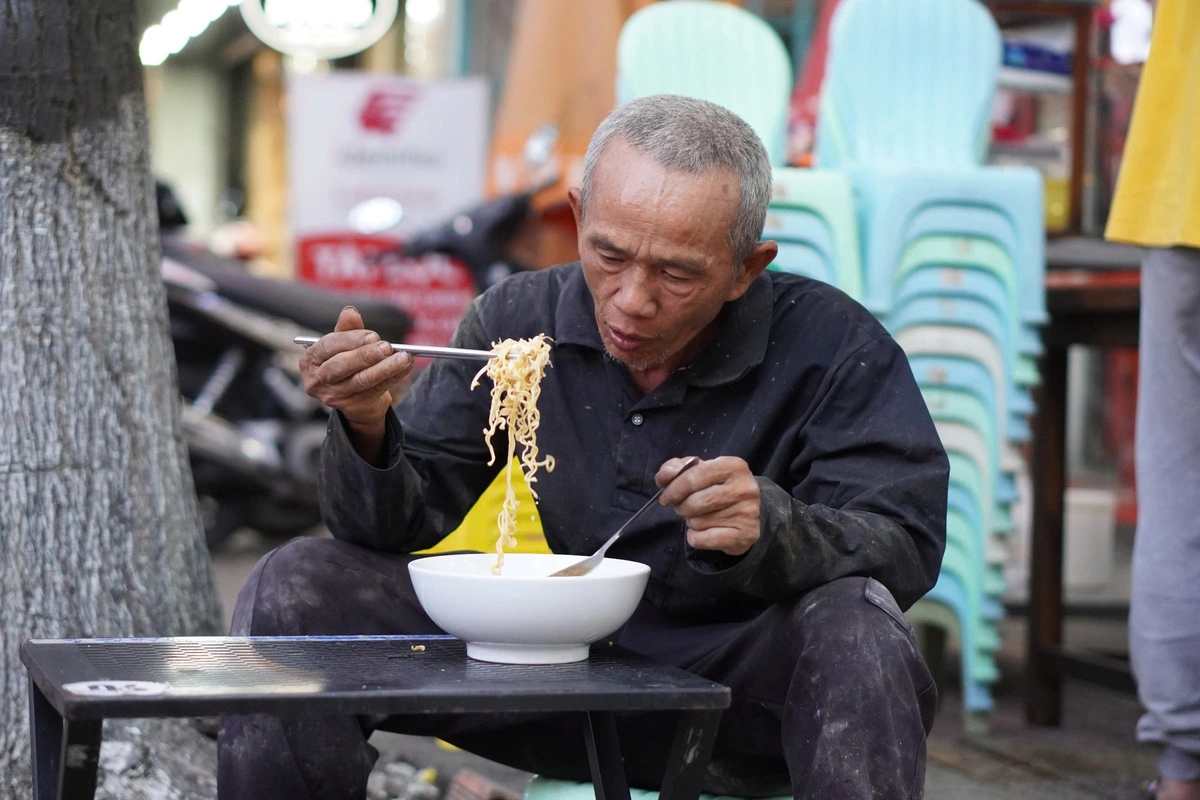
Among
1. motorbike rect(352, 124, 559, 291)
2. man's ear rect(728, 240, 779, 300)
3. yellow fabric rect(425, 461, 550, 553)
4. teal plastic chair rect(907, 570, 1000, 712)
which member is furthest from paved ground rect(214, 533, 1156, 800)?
motorbike rect(352, 124, 559, 291)

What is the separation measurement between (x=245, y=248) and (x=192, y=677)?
10.4m

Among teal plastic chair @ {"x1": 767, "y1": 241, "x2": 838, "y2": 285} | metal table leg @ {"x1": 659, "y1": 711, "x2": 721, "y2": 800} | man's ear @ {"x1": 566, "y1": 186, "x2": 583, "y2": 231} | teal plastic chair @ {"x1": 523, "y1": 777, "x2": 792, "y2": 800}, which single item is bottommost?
teal plastic chair @ {"x1": 523, "y1": 777, "x2": 792, "y2": 800}

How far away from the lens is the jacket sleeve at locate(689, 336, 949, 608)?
1.90 meters

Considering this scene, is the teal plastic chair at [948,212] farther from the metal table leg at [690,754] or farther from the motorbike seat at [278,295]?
the motorbike seat at [278,295]

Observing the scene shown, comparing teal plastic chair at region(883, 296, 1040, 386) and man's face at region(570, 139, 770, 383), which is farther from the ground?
man's face at region(570, 139, 770, 383)

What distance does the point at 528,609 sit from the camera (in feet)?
5.89

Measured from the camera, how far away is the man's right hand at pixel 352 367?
1928 mm

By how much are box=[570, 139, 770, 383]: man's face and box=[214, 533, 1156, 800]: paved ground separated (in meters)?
1.54

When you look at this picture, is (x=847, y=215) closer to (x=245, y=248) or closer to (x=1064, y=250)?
(x=1064, y=250)

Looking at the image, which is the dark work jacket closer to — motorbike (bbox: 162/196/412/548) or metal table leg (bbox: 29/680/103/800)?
metal table leg (bbox: 29/680/103/800)

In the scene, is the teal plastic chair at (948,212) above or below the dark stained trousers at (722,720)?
above

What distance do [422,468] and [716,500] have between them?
0.72m

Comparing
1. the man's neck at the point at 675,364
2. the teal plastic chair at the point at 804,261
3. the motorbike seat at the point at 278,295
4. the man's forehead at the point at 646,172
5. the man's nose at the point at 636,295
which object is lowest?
the motorbike seat at the point at 278,295

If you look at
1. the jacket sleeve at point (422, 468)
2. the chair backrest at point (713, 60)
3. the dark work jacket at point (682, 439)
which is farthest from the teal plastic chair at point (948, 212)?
the jacket sleeve at point (422, 468)
